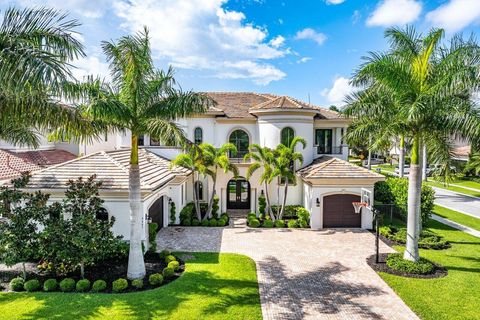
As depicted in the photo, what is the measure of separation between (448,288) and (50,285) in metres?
15.0

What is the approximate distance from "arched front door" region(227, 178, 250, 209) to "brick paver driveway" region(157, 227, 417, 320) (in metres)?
5.42

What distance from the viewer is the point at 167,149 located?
80.0ft

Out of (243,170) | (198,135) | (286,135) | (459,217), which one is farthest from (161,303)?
(459,217)

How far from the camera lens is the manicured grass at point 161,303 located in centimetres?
956

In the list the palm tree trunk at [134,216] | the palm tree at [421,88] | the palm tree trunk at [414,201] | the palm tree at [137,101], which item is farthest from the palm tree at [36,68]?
the palm tree trunk at [414,201]

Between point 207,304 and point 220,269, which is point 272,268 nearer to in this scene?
point 220,269

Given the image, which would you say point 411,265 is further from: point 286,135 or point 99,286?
point 286,135

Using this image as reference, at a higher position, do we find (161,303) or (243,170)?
(243,170)

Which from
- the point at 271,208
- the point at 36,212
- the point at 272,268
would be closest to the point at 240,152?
the point at 271,208

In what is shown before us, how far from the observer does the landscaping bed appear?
11.5 meters

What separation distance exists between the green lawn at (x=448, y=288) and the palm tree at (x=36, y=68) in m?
13.2

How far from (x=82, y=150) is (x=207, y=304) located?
84.5 ft

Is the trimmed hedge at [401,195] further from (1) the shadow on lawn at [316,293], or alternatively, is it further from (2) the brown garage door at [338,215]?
(1) the shadow on lawn at [316,293]

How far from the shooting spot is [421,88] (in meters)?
12.4
